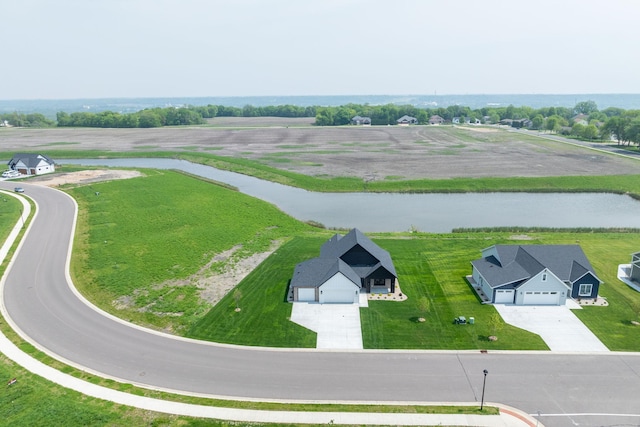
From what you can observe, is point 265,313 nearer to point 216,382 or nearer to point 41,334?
point 216,382

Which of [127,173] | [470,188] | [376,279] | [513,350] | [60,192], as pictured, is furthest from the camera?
[127,173]

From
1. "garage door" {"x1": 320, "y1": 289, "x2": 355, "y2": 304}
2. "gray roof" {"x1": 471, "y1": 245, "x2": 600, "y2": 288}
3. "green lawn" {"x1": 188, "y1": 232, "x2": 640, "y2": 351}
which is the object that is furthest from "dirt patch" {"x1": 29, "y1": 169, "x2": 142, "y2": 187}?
"gray roof" {"x1": 471, "y1": 245, "x2": 600, "y2": 288}

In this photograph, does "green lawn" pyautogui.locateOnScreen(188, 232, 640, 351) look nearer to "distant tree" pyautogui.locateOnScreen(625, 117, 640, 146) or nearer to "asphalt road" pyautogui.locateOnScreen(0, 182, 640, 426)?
"asphalt road" pyautogui.locateOnScreen(0, 182, 640, 426)

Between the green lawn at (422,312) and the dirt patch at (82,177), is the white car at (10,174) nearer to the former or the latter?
the dirt patch at (82,177)

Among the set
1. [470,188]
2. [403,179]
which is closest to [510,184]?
[470,188]

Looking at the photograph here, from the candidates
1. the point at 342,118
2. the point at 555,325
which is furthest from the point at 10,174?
the point at 342,118

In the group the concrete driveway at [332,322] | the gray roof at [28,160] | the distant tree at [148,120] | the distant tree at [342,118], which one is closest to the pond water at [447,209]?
the concrete driveway at [332,322]
